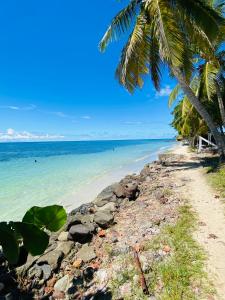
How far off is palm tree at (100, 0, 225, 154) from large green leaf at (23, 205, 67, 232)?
27.8 ft

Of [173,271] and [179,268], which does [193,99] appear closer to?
[179,268]

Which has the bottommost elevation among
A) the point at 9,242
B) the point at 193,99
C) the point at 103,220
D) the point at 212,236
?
the point at 103,220

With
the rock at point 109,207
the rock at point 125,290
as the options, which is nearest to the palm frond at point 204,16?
the rock at point 109,207

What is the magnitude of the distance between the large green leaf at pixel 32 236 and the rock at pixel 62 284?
2.48 m

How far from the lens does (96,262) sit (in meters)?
5.21

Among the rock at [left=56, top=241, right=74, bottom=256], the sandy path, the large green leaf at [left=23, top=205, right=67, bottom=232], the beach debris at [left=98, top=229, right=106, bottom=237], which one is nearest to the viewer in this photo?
the large green leaf at [left=23, top=205, right=67, bottom=232]

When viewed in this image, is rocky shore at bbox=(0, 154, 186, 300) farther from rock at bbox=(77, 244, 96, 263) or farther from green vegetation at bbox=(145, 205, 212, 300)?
green vegetation at bbox=(145, 205, 212, 300)

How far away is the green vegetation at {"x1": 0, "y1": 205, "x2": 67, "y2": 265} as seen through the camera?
2.38 metres

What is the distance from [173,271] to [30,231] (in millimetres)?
2926

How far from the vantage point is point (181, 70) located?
11.9 metres

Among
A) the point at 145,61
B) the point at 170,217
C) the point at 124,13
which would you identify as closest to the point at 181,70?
the point at 145,61

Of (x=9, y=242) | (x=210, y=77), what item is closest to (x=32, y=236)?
(x=9, y=242)

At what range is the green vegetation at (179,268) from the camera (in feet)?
12.6

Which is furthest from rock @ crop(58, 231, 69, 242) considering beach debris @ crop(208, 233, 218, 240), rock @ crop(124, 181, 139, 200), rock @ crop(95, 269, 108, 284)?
rock @ crop(124, 181, 139, 200)
